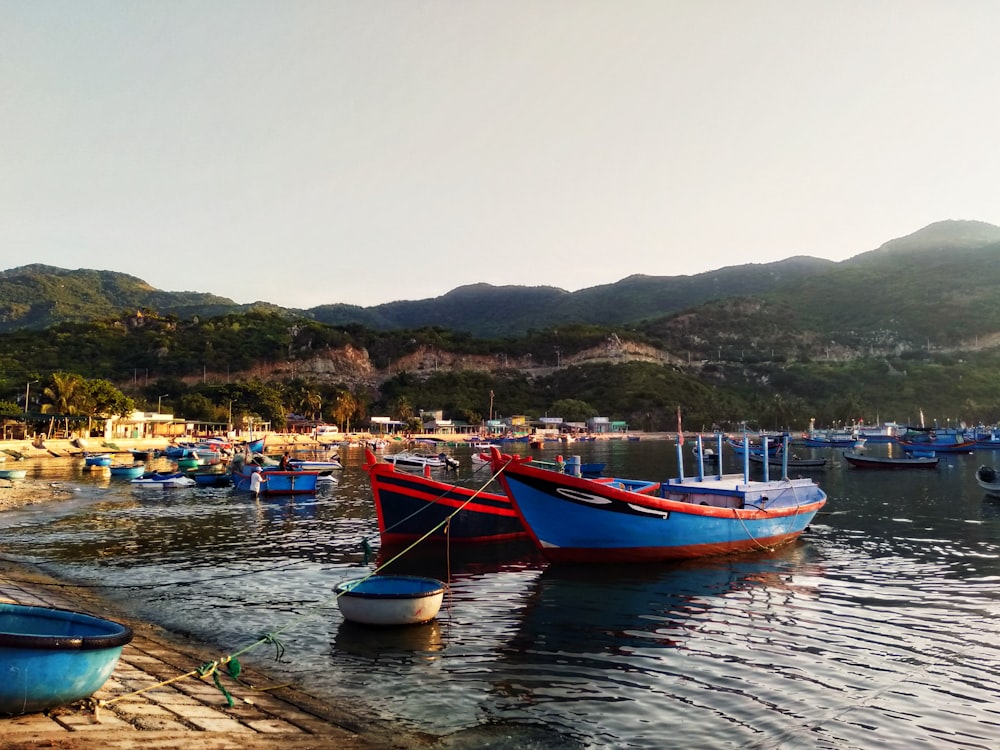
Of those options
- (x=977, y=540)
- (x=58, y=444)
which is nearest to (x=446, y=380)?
(x=58, y=444)

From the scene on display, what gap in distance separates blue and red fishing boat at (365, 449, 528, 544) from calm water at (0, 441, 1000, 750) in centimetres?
112

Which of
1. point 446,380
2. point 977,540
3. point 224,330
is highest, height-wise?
point 224,330

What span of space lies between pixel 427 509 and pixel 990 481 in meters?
33.1

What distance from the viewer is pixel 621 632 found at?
44.2ft

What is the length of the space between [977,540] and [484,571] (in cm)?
1827

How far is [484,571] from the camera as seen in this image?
19.2 m

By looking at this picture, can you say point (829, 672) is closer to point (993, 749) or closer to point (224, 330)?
point (993, 749)

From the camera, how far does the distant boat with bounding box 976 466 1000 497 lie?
36.6 meters

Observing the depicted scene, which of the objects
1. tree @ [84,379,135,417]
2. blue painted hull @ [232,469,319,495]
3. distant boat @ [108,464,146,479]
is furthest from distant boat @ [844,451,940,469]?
tree @ [84,379,135,417]

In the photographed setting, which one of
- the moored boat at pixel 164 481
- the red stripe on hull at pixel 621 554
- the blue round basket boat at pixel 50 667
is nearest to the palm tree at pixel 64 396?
the moored boat at pixel 164 481

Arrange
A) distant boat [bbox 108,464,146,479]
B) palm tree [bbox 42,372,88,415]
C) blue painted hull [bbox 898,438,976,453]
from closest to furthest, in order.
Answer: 1. distant boat [bbox 108,464,146,479]
2. blue painted hull [bbox 898,438,976,453]
3. palm tree [bbox 42,372,88,415]

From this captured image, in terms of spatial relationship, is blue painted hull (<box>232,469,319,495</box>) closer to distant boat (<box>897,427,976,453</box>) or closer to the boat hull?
the boat hull

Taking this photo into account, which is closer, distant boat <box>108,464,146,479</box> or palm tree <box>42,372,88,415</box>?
distant boat <box>108,464,146,479</box>

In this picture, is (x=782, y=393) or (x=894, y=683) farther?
(x=782, y=393)
